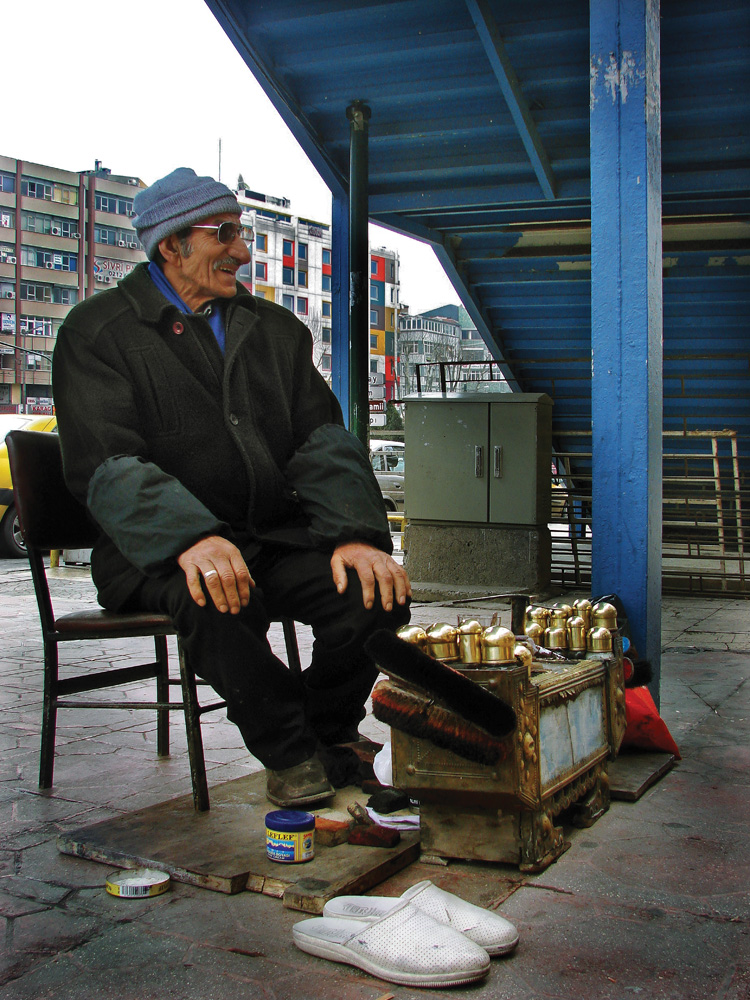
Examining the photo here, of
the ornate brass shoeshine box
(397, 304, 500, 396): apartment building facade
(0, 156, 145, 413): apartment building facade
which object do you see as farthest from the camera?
(397, 304, 500, 396): apartment building facade

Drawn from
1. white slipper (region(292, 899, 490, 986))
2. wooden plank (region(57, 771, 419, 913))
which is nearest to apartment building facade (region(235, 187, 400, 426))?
wooden plank (region(57, 771, 419, 913))

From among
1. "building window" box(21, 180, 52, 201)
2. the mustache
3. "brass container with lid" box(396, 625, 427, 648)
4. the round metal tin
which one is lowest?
the round metal tin

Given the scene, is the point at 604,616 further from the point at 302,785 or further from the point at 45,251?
the point at 45,251

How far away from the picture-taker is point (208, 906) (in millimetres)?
2141

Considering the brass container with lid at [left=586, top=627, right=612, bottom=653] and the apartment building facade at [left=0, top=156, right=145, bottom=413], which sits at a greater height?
the apartment building facade at [left=0, top=156, right=145, bottom=413]

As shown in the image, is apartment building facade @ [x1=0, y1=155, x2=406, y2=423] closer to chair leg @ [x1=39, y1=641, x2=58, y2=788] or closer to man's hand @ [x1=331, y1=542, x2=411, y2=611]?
chair leg @ [x1=39, y1=641, x2=58, y2=788]

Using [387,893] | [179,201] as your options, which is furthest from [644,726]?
[179,201]

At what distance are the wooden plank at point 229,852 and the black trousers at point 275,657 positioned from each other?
221 millimetres

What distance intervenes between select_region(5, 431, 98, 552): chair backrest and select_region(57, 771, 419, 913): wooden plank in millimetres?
901

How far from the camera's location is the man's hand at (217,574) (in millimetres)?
2391

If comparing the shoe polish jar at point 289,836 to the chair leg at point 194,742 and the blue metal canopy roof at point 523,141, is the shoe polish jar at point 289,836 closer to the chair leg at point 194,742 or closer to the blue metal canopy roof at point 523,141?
the chair leg at point 194,742

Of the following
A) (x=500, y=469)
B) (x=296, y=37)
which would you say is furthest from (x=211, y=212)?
(x=500, y=469)

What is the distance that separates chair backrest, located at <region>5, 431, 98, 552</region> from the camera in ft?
9.53

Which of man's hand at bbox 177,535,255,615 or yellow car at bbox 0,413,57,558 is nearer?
Result: man's hand at bbox 177,535,255,615
